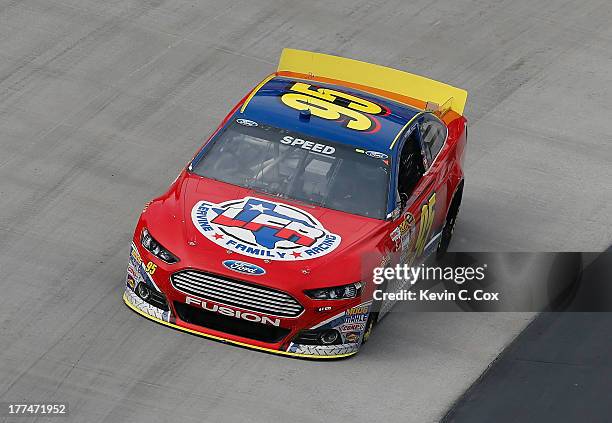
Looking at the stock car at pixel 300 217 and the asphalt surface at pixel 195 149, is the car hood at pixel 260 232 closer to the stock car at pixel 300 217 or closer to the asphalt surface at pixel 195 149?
the stock car at pixel 300 217

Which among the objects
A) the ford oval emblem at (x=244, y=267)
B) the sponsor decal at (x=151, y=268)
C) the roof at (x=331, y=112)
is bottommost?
the sponsor decal at (x=151, y=268)

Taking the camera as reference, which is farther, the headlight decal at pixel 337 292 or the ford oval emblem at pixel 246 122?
the ford oval emblem at pixel 246 122

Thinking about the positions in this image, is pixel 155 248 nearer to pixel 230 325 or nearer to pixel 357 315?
pixel 230 325

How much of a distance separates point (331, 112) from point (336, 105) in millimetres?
154

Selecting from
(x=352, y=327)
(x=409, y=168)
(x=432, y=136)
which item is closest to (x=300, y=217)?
(x=352, y=327)

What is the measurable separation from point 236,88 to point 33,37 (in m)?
2.30

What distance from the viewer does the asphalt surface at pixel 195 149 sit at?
12.3 m

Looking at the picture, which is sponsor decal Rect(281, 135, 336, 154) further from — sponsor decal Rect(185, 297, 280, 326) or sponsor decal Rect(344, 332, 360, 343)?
sponsor decal Rect(185, 297, 280, 326)

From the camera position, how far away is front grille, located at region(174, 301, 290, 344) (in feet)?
40.9

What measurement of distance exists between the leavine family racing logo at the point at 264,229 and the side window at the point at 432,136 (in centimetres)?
166

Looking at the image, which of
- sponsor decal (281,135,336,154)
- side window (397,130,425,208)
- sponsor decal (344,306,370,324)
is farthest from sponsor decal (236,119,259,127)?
sponsor decal (344,306,370,324)

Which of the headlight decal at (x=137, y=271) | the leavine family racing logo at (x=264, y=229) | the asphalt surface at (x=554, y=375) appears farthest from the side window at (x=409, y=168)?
the headlight decal at (x=137, y=271)

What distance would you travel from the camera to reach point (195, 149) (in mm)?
16141

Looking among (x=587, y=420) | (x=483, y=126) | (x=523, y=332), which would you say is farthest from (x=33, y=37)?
(x=587, y=420)
